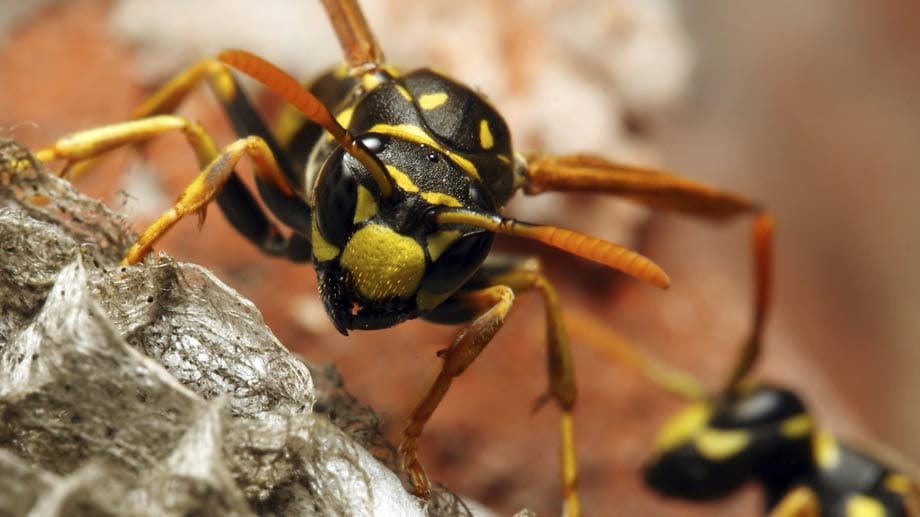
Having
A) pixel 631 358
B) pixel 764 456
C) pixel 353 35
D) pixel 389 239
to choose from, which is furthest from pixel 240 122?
pixel 764 456

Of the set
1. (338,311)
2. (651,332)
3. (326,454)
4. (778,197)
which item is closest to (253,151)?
(338,311)

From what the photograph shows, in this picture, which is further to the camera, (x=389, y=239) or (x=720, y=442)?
(x=720, y=442)

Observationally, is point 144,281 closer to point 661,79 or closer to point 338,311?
point 338,311

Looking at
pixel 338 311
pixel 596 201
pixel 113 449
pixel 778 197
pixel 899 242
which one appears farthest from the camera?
pixel 778 197

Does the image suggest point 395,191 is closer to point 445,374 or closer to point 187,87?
point 445,374

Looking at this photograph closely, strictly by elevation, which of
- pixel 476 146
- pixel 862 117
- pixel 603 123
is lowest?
pixel 862 117

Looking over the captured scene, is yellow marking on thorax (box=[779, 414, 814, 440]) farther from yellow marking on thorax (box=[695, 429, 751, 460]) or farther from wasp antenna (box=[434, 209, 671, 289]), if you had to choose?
wasp antenna (box=[434, 209, 671, 289])
